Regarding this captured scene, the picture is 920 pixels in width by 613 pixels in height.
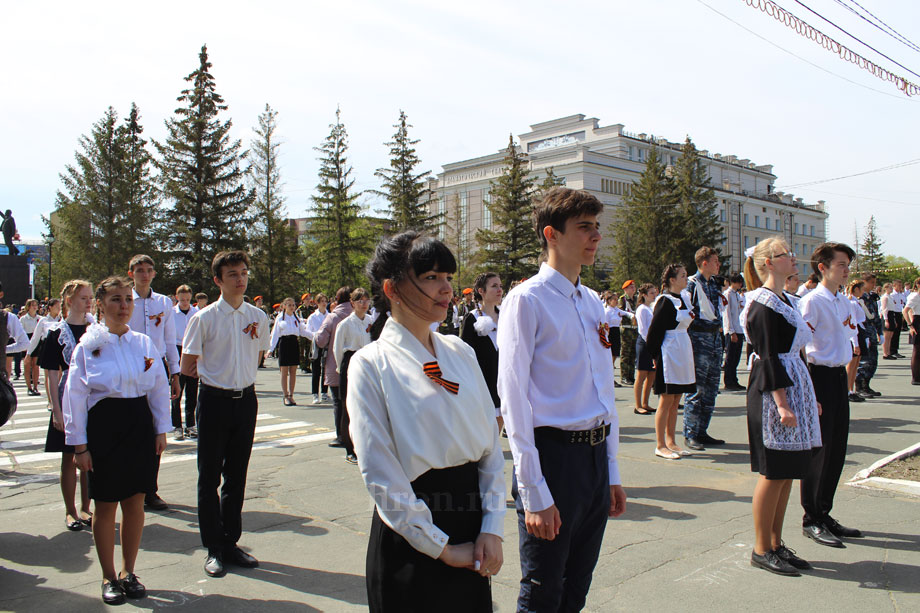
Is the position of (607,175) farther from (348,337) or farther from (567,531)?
(567,531)

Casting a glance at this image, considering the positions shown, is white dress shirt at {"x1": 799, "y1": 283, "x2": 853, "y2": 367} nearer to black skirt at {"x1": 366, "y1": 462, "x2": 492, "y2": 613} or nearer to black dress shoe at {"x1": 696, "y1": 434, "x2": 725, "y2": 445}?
black dress shoe at {"x1": 696, "y1": 434, "x2": 725, "y2": 445}

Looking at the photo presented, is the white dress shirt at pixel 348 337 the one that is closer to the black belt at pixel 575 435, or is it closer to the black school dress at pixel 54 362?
the black school dress at pixel 54 362

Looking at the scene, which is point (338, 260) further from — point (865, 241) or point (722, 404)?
point (865, 241)

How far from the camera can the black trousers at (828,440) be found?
4750 mm

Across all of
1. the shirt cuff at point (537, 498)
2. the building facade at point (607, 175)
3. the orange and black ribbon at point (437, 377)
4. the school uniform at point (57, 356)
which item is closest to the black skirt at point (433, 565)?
the orange and black ribbon at point (437, 377)

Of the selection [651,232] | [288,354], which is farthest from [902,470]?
[651,232]

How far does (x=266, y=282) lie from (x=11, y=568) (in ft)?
137

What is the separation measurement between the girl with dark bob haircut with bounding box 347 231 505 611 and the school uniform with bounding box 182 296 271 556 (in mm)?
2804

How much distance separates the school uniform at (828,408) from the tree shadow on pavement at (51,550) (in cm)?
538

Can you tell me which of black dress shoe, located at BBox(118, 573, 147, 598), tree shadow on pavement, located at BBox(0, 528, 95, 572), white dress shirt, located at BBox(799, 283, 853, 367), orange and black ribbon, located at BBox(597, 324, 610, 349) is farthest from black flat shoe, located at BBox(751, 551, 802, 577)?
tree shadow on pavement, located at BBox(0, 528, 95, 572)

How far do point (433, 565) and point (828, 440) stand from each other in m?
3.94

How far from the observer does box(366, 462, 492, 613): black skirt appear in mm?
2080

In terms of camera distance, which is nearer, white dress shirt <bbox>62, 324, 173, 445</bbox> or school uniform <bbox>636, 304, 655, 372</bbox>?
white dress shirt <bbox>62, 324, 173, 445</bbox>

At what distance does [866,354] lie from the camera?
39.3ft
